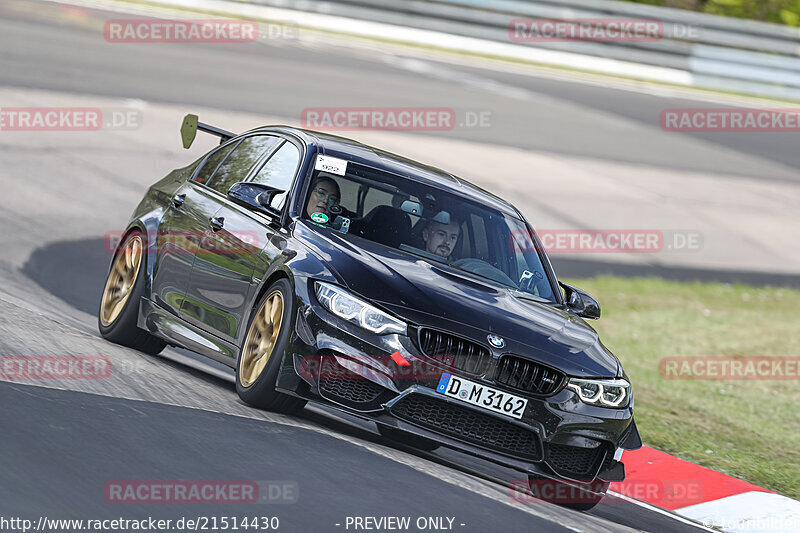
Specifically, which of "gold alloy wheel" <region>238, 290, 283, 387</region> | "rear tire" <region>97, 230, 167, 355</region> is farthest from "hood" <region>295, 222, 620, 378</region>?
"rear tire" <region>97, 230, 167, 355</region>

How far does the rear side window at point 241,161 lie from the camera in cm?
864

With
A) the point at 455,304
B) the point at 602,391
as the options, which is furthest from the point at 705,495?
the point at 455,304

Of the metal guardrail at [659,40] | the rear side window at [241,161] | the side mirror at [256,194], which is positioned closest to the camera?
the side mirror at [256,194]

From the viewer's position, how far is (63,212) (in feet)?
46.0

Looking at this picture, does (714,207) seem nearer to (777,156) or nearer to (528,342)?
(777,156)

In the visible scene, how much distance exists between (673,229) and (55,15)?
39.4ft

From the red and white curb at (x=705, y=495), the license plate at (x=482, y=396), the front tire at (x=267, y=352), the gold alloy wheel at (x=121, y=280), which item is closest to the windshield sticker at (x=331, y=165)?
the front tire at (x=267, y=352)

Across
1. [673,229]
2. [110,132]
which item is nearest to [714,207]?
[673,229]

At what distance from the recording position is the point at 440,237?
7898 millimetres

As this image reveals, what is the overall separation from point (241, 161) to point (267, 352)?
2.13m

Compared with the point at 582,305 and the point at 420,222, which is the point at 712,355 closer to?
the point at 582,305

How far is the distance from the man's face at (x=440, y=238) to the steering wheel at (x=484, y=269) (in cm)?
11

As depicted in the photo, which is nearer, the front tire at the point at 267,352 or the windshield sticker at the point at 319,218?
the front tire at the point at 267,352

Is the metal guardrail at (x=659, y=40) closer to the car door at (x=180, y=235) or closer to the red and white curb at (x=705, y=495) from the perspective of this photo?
the car door at (x=180, y=235)
